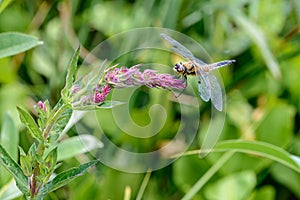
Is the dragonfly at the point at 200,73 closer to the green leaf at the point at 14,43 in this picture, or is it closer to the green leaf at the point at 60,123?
the green leaf at the point at 60,123

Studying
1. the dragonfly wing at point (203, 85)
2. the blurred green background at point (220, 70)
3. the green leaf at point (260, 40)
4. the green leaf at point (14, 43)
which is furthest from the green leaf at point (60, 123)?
the green leaf at point (260, 40)

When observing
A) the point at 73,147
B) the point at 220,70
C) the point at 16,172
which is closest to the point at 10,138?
the point at 73,147

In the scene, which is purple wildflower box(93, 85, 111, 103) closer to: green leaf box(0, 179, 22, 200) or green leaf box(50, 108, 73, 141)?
green leaf box(50, 108, 73, 141)

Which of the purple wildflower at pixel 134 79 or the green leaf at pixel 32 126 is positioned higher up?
the purple wildflower at pixel 134 79

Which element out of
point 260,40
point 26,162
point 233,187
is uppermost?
point 260,40

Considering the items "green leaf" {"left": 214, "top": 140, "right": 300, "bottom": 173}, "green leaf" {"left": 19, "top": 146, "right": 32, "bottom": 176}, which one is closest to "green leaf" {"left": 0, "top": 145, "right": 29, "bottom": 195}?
"green leaf" {"left": 19, "top": 146, "right": 32, "bottom": 176}

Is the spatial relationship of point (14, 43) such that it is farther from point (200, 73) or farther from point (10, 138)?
point (200, 73)

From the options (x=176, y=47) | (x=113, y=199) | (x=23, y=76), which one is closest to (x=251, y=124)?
(x=113, y=199)

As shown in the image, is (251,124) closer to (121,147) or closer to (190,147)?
(190,147)
